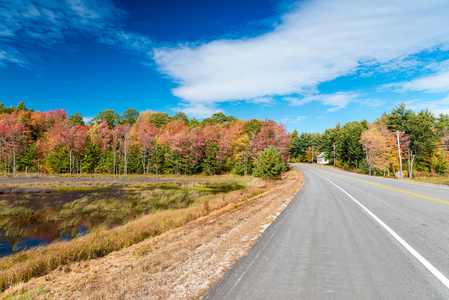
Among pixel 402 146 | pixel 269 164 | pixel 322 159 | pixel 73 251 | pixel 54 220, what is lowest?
pixel 54 220

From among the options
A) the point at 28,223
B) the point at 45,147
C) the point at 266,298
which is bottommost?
the point at 28,223

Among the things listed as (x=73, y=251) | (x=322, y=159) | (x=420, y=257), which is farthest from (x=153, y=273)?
(x=322, y=159)

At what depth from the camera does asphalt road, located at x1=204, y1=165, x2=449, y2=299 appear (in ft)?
10.2

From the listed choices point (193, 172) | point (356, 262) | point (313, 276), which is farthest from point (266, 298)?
point (193, 172)

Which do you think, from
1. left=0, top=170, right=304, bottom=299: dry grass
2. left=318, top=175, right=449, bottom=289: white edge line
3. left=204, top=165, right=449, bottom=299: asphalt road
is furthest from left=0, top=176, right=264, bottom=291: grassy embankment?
left=318, top=175, right=449, bottom=289: white edge line

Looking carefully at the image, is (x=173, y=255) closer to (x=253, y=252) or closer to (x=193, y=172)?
(x=253, y=252)

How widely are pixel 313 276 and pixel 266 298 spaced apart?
109cm

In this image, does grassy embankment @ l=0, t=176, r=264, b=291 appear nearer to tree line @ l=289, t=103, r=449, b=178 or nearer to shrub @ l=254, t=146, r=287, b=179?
shrub @ l=254, t=146, r=287, b=179

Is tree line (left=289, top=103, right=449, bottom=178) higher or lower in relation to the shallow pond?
higher

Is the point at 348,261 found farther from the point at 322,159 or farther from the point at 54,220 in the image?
the point at 322,159

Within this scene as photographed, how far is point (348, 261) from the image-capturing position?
4.05 m

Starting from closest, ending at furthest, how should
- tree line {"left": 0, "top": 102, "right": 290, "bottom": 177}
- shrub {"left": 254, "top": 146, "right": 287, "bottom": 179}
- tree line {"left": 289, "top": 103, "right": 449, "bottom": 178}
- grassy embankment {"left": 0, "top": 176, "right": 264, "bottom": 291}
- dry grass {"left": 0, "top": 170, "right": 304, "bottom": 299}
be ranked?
dry grass {"left": 0, "top": 170, "right": 304, "bottom": 299}
grassy embankment {"left": 0, "top": 176, "right": 264, "bottom": 291}
shrub {"left": 254, "top": 146, "right": 287, "bottom": 179}
tree line {"left": 289, "top": 103, "right": 449, "bottom": 178}
tree line {"left": 0, "top": 102, "right": 290, "bottom": 177}

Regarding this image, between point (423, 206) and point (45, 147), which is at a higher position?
point (45, 147)

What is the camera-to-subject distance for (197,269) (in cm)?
428
